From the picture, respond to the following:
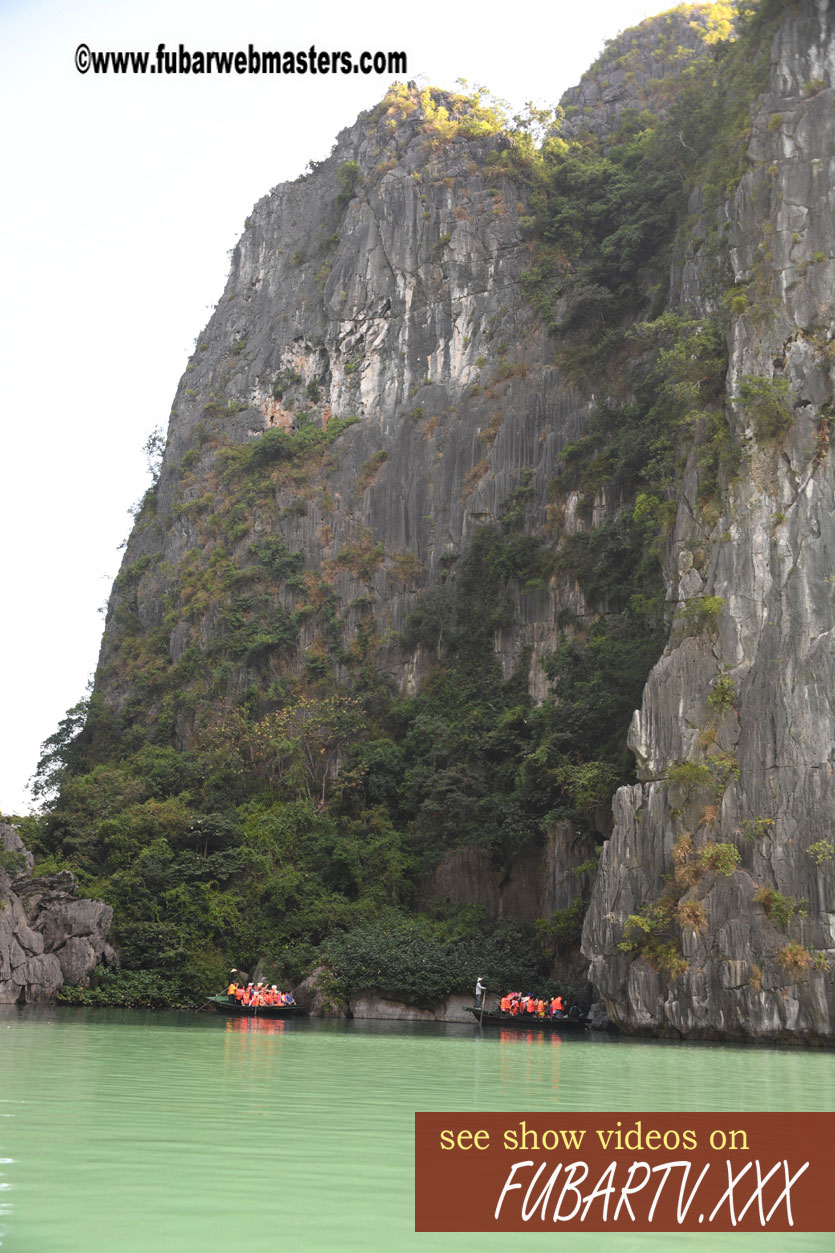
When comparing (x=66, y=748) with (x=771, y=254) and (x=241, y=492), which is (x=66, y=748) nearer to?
(x=241, y=492)

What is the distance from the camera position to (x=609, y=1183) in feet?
13.6

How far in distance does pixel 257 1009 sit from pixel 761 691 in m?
12.6

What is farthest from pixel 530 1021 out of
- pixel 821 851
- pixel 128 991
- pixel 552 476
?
pixel 552 476

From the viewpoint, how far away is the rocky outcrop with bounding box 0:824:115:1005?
27.1 metres

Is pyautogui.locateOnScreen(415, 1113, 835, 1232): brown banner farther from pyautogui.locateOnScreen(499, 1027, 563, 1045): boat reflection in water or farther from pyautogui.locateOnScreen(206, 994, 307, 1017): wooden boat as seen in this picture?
pyautogui.locateOnScreen(206, 994, 307, 1017): wooden boat

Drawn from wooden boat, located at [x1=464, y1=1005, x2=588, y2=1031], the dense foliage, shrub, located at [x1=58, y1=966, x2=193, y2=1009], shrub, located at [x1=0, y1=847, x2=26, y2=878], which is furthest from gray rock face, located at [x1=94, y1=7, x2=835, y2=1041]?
shrub, located at [x1=0, y1=847, x2=26, y2=878]

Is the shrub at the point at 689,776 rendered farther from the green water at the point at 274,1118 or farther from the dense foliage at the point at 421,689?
the green water at the point at 274,1118

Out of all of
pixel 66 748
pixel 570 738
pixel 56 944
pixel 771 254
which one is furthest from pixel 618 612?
pixel 66 748

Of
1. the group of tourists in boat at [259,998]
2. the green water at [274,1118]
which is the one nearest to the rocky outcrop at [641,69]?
the group of tourists in boat at [259,998]

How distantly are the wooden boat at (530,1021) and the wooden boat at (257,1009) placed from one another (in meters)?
4.05

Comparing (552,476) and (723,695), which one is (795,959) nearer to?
(723,695)

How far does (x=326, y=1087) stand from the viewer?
30.9 feet

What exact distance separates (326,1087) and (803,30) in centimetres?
2639

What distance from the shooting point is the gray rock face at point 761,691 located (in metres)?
19.2
